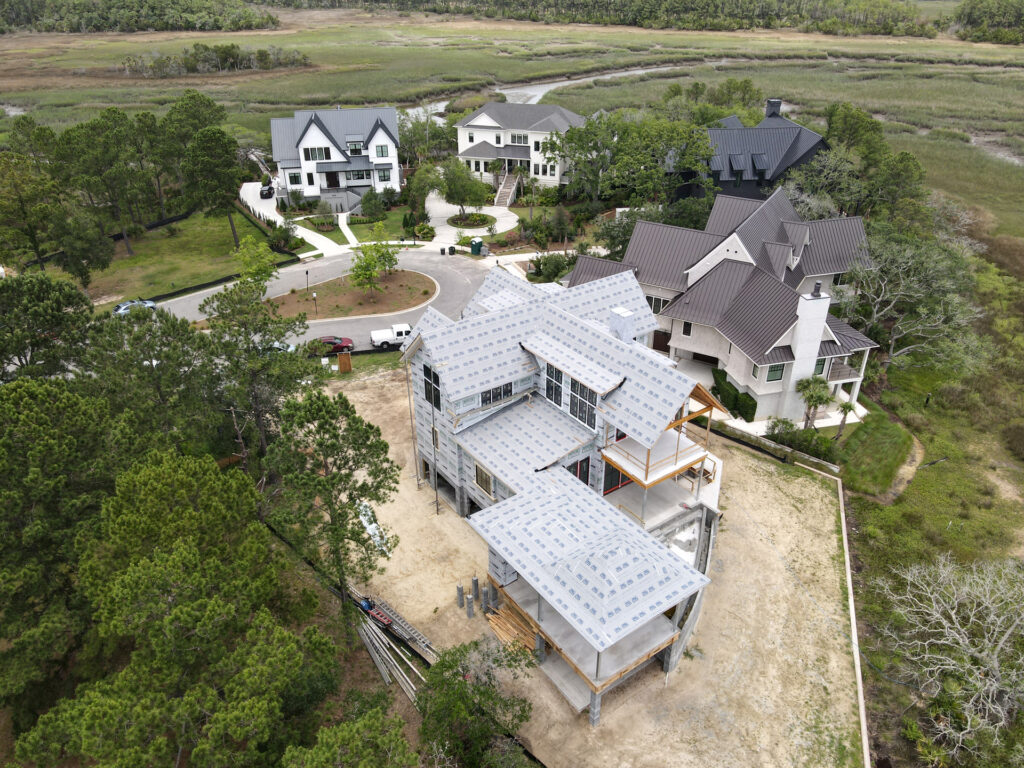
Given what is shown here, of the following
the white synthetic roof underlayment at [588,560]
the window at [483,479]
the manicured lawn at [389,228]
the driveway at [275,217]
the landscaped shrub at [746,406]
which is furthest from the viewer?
the manicured lawn at [389,228]

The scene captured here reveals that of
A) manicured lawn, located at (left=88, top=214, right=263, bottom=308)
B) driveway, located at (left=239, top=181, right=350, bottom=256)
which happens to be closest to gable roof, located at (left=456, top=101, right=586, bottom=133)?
driveway, located at (left=239, top=181, right=350, bottom=256)

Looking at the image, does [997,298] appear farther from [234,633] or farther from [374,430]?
[234,633]

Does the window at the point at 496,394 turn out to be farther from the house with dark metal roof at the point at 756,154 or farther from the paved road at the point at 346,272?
the house with dark metal roof at the point at 756,154

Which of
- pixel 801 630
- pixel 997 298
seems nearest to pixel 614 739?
pixel 801 630

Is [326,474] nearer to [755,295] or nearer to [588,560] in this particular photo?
[588,560]

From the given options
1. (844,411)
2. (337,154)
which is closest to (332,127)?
(337,154)

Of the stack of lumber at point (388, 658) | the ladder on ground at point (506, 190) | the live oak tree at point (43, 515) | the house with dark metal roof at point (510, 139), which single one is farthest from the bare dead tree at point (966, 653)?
the house with dark metal roof at point (510, 139)
